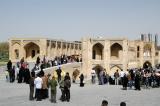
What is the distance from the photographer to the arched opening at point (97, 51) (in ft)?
170

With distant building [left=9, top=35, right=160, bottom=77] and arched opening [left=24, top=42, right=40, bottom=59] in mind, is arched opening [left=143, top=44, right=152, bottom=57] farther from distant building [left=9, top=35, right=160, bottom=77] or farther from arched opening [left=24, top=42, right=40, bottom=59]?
arched opening [left=24, top=42, right=40, bottom=59]

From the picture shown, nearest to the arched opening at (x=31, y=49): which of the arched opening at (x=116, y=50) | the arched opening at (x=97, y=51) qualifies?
the arched opening at (x=97, y=51)

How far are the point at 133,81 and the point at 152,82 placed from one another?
1.18m

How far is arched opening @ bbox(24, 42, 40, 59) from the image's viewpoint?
157 ft

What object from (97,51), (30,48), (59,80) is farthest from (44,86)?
(97,51)

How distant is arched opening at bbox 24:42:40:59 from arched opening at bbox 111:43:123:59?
10.3 metres

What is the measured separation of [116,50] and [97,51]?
290 cm

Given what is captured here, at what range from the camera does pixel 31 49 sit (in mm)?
48469

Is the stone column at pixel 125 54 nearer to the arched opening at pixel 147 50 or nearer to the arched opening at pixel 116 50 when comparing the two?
the arched opening at pixel 116 50

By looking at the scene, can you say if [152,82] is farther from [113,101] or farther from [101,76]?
[113,101]

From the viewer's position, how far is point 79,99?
17.4m

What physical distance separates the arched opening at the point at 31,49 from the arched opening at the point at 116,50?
10.3 m

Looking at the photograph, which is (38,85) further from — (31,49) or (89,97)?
(31,49)

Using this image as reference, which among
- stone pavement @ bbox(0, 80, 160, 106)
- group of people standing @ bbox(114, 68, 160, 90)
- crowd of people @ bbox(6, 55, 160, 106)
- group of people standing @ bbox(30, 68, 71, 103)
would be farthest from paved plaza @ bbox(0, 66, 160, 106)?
group of people standing @ bbox(114, 68, 160, 90)
